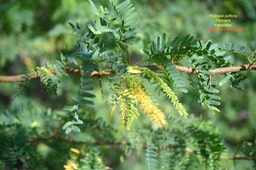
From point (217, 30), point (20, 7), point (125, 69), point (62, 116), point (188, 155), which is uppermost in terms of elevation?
point (20, 7)

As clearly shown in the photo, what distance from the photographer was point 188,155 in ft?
4.06

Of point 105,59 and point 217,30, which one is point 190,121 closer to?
point 105,59

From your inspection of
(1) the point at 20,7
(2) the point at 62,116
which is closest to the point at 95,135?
(2) the point at 62,116

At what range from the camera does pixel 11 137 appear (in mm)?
1292

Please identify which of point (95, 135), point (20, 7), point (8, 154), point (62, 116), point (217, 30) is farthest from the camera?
point (20, 7)

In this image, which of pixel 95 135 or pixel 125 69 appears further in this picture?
pixel 95 135

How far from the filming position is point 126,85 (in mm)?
873

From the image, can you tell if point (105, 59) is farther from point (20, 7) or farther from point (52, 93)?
point (20, 7)

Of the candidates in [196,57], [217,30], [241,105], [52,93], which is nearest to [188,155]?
[196,57]

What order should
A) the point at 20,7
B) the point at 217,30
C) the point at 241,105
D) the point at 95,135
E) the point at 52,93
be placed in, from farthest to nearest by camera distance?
the point at 241,105, the point at 20,7, the point at 217,30, the point at 95,135, the point at 52,93

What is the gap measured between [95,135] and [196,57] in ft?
2.44

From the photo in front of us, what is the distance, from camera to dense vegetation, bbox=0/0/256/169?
89 cm

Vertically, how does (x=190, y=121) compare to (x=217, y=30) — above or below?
below

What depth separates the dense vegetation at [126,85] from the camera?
89cm
